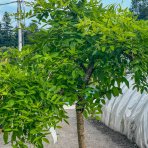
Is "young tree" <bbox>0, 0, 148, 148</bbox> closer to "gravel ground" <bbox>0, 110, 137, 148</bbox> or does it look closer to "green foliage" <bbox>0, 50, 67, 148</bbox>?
"green foliage" <bbox>0, 50, 67, 148</bbox>

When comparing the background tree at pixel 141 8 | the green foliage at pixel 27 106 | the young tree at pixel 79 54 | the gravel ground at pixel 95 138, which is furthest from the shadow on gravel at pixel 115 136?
the background tree at pixel 141 8

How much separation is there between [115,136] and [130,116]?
813 mm

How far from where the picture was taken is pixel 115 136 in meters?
9.87

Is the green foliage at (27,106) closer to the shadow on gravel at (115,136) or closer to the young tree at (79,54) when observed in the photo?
the young tree at (79,54)

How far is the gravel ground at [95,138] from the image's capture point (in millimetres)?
8812

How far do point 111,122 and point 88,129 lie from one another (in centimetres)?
69

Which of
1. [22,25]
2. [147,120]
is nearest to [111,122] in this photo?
[147,120]

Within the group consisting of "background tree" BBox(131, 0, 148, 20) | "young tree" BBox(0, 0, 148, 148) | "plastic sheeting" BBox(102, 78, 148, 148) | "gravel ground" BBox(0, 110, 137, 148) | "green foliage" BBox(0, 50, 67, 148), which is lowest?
"gravel ground" BBox(0, 110, 137, 148)

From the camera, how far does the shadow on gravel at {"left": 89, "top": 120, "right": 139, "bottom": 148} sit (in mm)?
8867

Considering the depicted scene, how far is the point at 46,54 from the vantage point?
114 inches

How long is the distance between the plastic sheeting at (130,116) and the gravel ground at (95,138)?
187 millimetres

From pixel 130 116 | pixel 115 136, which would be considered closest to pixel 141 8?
pixel 115 136

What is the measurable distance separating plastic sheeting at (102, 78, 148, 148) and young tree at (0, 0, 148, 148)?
4650 mm

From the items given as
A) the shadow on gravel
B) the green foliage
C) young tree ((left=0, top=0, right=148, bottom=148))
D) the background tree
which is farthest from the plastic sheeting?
the background tree
